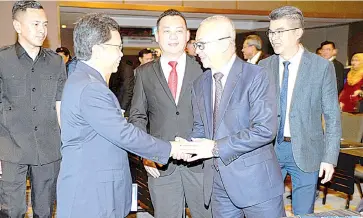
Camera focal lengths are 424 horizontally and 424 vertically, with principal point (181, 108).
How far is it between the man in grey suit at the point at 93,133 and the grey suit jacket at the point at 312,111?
3.29 ft

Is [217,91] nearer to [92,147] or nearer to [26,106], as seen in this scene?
[92,147]

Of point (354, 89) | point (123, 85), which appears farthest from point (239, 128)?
point (354, 89)

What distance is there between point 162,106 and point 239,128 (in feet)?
2.32

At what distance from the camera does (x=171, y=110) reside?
106 inches

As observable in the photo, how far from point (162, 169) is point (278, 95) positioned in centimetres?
87

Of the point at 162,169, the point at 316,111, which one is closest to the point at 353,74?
the point at 316,111

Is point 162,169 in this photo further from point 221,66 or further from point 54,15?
point 54,15

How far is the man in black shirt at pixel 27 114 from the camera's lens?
2.74 meters

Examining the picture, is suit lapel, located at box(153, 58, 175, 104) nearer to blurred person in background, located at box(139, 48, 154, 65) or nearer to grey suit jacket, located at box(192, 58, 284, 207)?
grey suit jacket, located at box(192, 58, 284, 207)

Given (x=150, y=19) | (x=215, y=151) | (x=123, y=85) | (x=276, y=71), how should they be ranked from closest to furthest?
(x=215, y=151)
(x=276, y=71)
(x=123, y=85)
(x=150, y=19)

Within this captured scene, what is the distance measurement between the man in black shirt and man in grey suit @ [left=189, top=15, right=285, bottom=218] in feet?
3.81

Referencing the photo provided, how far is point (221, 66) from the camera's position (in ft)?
7.31

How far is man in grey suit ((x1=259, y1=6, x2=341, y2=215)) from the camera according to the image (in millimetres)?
2531

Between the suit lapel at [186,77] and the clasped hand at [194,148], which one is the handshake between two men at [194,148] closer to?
the clasped hand at [194,148]
